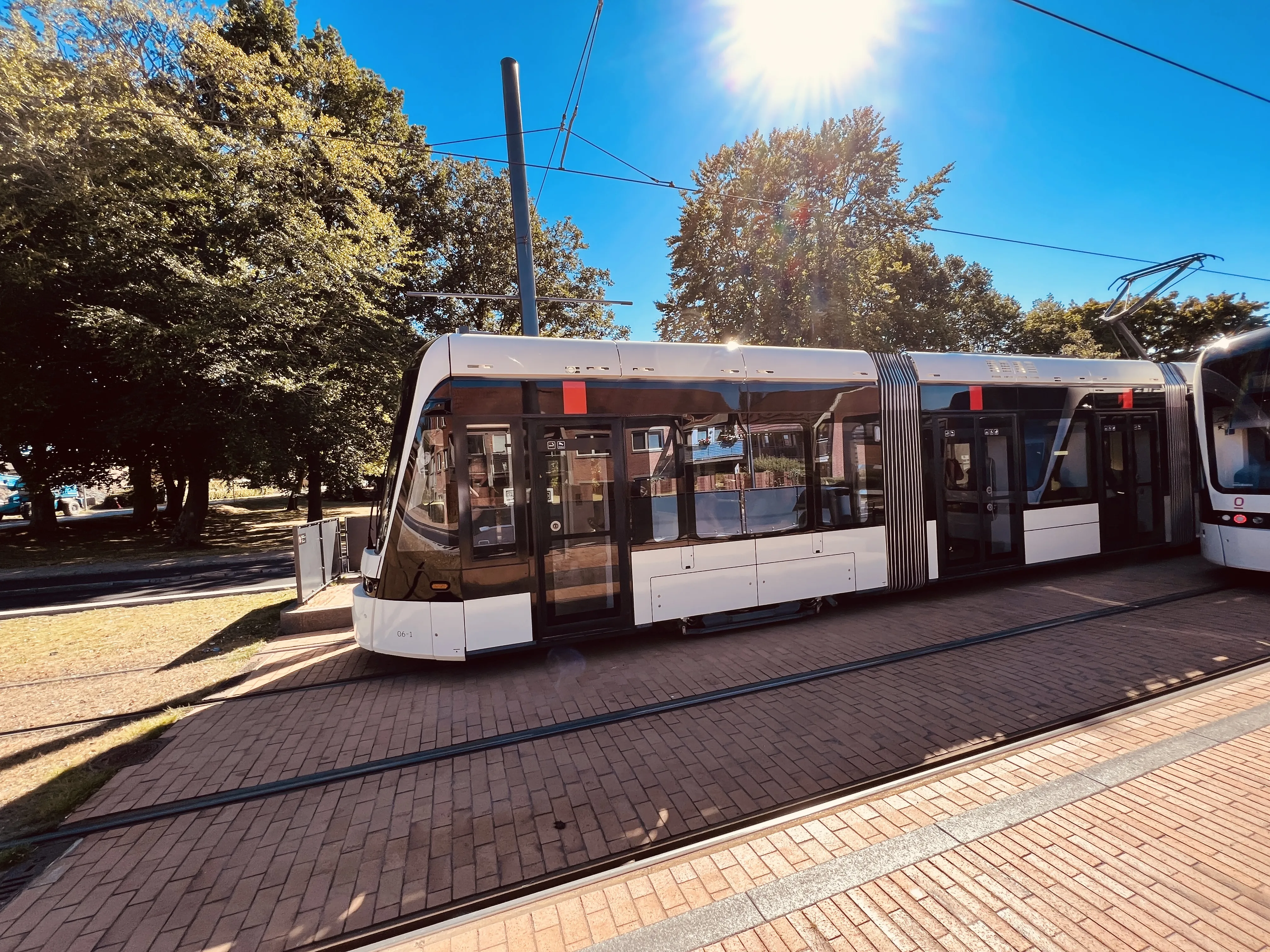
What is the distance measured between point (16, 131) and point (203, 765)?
16.4 m

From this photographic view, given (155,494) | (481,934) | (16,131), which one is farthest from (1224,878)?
(155,494)

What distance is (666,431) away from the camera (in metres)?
6.12

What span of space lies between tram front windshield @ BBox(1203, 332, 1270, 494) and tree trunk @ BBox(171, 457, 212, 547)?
24574 mm

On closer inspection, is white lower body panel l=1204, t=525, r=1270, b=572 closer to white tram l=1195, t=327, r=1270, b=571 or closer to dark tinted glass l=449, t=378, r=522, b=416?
white tram l=1195, t=327, r=1270, b=571

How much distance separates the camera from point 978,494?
7.78 m

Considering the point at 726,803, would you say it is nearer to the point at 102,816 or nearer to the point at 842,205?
the point at 102,816

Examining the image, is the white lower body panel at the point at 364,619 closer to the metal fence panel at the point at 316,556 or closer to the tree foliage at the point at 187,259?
the metal fence panel at the point at 316,556

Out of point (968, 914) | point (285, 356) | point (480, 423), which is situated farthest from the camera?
point (285, 356)

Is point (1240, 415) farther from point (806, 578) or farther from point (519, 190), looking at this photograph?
point (519, 190)

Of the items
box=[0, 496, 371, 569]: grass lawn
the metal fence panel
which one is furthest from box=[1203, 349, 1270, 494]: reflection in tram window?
box=[0, 496, 371, 569]: grass lawn

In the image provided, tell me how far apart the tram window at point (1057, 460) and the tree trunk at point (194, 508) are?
22.3 m

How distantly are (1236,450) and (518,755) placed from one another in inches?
397

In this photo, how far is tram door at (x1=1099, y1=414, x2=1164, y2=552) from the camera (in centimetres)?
870

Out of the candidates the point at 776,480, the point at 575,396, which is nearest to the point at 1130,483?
the point at 776,480
